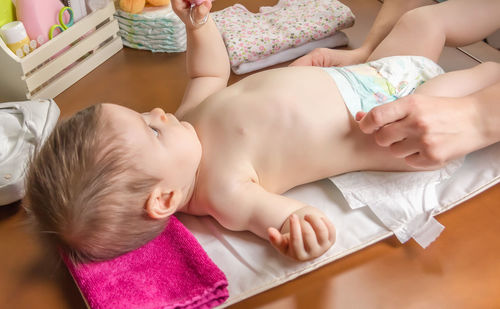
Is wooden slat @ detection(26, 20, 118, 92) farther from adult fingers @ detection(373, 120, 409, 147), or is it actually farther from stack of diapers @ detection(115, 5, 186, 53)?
adult fingers @ detection(373, 120, 409, 147)

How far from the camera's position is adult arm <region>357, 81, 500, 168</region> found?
3.00 feet

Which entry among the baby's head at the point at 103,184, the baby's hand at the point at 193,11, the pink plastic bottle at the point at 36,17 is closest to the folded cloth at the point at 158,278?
the baby's head at the point at 103,184

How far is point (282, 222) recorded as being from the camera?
0.94 metres

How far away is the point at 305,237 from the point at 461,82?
21.1 inches

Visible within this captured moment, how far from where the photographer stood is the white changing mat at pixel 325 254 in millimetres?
953

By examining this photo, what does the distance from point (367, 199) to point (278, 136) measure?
0.23 m

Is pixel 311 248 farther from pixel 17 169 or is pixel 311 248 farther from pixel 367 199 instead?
pixel 17 169

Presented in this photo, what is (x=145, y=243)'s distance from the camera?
98 centimetres

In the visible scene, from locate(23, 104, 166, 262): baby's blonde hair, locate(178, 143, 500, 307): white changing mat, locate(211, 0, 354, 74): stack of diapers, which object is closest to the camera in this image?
locate(23, 104, 166, 262): baby's blonde hair

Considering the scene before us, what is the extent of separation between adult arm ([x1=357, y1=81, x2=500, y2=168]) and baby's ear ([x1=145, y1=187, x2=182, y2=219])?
14.8 inches

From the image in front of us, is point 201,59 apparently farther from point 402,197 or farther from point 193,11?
point 402,197

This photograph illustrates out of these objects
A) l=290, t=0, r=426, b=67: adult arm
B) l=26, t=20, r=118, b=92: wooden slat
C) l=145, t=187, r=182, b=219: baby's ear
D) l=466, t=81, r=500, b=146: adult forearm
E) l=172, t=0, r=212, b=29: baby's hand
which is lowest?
l=26, t=20, r=118, b=92: wooden slat

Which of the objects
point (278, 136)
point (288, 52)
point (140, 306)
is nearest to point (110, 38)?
point (288, 52)

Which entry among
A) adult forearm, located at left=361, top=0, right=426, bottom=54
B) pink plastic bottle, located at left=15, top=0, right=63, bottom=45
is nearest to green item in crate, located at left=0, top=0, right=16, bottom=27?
pink plastic bottle, located at left=15, top=0, right=63, bottom=45
